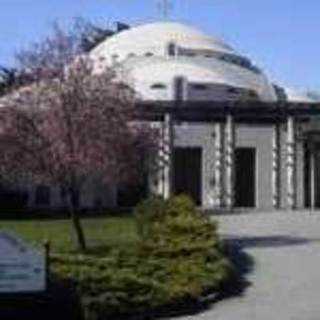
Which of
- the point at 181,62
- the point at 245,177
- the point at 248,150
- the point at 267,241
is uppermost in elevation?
the point at 181,62

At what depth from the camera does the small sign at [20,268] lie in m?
12.5

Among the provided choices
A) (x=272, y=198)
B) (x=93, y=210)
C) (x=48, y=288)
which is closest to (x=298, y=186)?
(x=272, y=198)

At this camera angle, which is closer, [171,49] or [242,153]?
[242,153]

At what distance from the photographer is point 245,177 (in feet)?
231

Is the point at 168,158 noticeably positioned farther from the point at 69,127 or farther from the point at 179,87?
the point at 69,127

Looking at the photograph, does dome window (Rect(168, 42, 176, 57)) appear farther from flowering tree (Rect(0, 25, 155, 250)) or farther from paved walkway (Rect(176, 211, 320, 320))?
flowering tree (Rect(0, 25, 155, 250))

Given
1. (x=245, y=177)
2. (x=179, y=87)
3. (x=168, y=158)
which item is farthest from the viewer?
(x=179, y=87)

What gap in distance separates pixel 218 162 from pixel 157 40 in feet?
91.1

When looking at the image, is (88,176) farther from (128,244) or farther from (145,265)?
(145,265)

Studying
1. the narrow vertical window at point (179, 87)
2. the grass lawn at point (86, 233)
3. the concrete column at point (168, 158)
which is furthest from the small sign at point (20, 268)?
the narrow vertical window at point (179, 87)

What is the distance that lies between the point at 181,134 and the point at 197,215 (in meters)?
43.8

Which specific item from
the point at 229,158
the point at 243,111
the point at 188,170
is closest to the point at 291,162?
the point at 229,158

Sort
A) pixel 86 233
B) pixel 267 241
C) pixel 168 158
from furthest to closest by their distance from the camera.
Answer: pixel 168 158 < pixel 86 233 < pixel 267 241

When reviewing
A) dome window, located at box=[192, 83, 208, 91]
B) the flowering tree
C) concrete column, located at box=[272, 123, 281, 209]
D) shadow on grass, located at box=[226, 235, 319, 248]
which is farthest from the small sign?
dome window, located at box=[192, 83, 208, 91]
